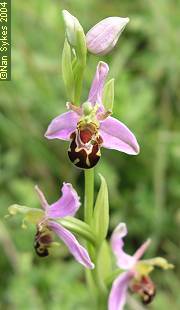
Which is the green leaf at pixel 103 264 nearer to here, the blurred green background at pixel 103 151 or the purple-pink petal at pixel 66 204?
the purple-pink petal at pixel 66 204

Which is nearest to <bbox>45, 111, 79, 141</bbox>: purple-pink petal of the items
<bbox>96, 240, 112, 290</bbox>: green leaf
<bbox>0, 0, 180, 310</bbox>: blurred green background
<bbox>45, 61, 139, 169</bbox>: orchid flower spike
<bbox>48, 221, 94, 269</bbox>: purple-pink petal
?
<bbox>45, 61, 139, 169</bbox>: orchid flower spike

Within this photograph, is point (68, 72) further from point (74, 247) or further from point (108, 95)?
point (74, 247)

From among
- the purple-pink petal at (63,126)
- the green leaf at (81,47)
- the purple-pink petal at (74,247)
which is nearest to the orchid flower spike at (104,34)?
the green leaf at (81,47)

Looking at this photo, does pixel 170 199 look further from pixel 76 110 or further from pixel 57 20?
pixel 76 110

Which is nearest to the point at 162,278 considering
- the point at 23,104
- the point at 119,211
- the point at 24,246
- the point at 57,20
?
the point at 119,211

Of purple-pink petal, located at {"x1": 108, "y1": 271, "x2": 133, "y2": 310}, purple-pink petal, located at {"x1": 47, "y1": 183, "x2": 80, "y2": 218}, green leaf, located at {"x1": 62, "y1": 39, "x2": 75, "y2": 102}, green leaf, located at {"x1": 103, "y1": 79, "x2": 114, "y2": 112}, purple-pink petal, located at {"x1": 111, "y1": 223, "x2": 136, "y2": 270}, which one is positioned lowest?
purple-pink petal, located at {"x1": 108, "y1": 271, "x2": 133, "y2": 310}

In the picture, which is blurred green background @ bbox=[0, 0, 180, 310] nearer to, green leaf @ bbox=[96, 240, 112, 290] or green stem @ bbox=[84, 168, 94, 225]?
green leaf @ bbox=[96, 240, 112, 290]

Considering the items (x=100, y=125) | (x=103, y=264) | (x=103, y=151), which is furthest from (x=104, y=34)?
(x=103, y=151)
